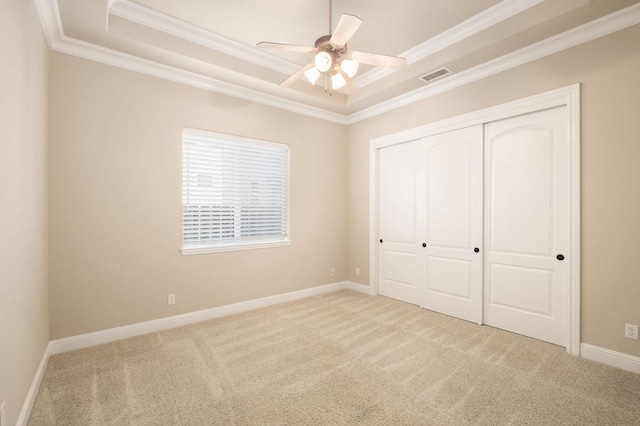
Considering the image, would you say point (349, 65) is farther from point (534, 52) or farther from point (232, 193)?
point (232, 193)

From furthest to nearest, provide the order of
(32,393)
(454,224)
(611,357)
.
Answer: (454,224) → (611,357) → (32,393)

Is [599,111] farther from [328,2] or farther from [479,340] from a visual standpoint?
[328,2]

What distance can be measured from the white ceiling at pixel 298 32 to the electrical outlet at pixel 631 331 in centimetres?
251

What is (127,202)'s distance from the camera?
3080mm

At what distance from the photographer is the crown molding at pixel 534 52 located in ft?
7.98

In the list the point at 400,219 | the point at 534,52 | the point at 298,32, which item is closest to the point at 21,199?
the point at 298,32

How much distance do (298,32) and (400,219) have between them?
2.80 m

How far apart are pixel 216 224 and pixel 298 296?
1.68 m

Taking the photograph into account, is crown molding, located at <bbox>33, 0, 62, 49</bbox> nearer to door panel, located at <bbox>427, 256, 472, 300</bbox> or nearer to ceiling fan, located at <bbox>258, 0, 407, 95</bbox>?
ceiling fan, located at <bbox>258, 0, 407, 95</bbox>

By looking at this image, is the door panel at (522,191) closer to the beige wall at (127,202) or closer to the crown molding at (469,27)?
the crown molding at (469,27)

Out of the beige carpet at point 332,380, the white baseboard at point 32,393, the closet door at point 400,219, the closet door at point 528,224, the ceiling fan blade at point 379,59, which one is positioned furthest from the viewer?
the closet door at point 400,219

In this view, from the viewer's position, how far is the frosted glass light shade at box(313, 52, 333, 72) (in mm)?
2305

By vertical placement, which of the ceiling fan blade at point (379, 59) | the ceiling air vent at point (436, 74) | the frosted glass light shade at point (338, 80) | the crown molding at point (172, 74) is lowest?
the frosted glass light shade at point (338, 80)

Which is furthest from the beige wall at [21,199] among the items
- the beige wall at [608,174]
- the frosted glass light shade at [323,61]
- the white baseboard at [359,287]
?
the beige wall at [608,174]
